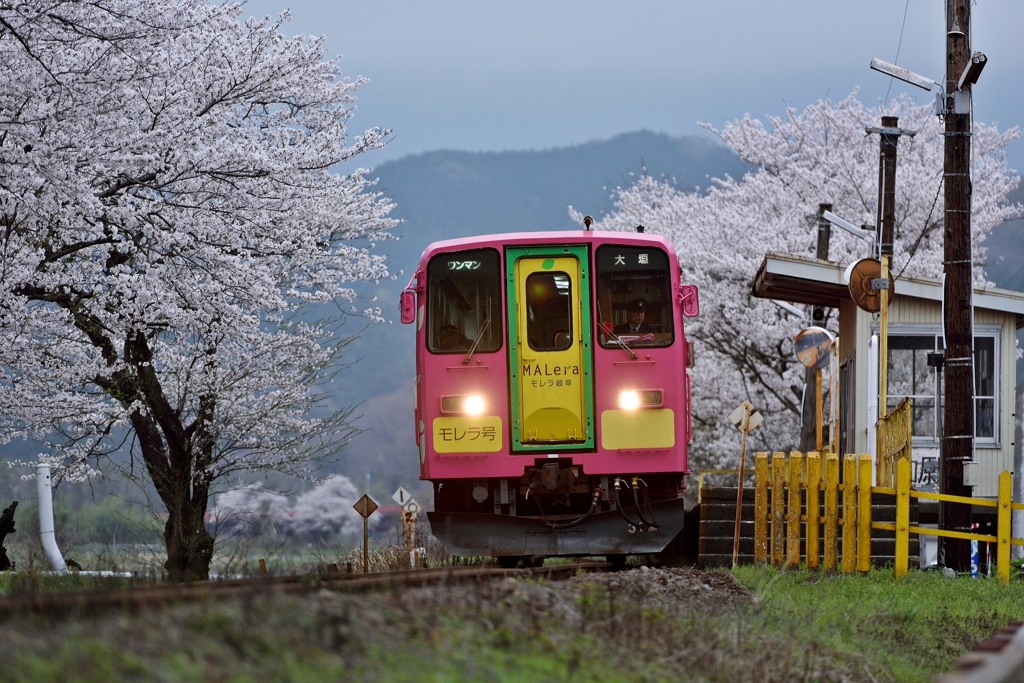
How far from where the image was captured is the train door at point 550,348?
1368 centimetres

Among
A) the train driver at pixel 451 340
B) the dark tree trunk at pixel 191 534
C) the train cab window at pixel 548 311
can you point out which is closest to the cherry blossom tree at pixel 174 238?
the dark tree trunk at pixel 191 534

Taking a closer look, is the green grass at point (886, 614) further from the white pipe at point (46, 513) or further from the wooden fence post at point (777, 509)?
the white pipe at point (46, 513)

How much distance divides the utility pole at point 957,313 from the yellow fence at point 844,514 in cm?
152

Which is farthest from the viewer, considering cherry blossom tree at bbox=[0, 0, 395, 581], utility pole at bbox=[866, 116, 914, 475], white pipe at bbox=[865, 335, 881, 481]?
white pipe at bbox=[865, 335, 881, 481]

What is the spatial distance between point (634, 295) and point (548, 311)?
86 centimetres

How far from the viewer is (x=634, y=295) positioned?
550 inches

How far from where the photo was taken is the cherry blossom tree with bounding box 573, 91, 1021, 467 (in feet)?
109

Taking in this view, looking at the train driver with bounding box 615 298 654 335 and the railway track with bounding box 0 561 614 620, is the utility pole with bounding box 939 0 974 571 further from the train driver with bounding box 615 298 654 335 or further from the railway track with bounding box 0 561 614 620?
the railway track with bounding box 0 561 614 620

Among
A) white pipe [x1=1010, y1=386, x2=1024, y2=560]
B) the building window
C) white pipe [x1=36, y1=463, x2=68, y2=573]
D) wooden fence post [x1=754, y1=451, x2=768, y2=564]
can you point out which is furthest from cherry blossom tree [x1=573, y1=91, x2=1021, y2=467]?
white pipe [x1=36, y1=463, x2=68, y2=573]

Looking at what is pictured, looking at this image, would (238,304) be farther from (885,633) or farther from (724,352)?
(724,352)

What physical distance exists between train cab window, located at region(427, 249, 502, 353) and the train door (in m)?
0.17

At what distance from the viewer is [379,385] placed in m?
168

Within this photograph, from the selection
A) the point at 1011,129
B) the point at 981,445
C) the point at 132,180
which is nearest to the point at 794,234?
the point at 1011,129

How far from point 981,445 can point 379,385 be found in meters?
147
